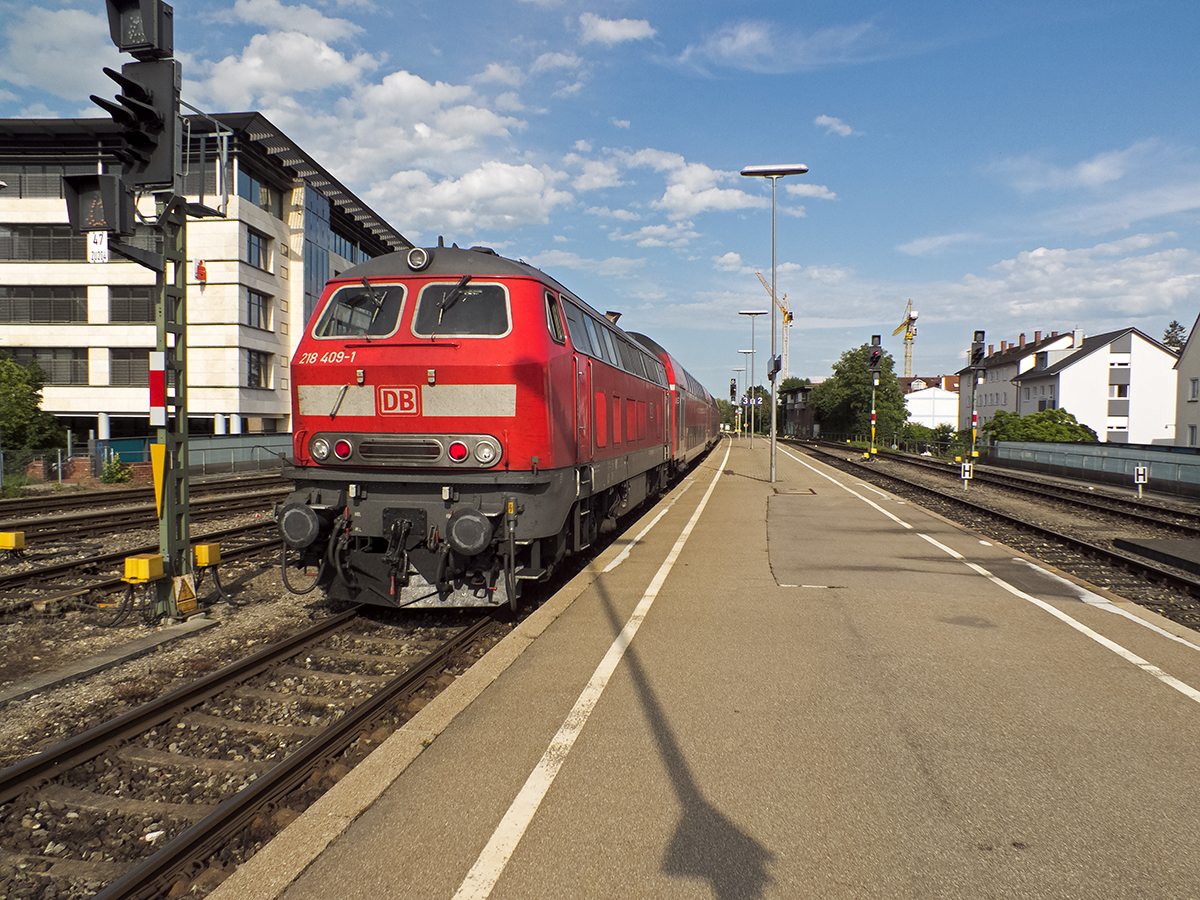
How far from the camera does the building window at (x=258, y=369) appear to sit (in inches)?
1405

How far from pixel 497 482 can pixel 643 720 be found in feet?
8.31

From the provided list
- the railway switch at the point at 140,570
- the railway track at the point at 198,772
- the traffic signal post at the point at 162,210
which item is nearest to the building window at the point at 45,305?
the traffic signal post at the point at 162,210

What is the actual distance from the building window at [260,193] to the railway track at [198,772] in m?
35.0

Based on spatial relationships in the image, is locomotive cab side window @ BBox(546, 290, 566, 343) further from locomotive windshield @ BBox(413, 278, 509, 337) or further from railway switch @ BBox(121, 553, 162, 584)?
railway switch @ BBox(121, 553, 162, 584)

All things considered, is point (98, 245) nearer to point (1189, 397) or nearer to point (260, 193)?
point (260, 193)

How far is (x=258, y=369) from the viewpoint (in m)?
36.8

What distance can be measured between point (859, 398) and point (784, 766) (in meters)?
69.1

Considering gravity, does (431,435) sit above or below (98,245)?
below

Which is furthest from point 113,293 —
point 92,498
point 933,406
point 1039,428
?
point 933,406

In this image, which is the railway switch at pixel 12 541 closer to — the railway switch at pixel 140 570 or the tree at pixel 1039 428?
the railway switch at pixel 140 570

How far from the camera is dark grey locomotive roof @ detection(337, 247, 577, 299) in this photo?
6992mm

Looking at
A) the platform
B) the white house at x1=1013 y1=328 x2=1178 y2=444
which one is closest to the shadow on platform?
the platform

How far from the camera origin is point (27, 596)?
7938mm

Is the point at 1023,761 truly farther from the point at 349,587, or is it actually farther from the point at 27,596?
the point at 27,596
